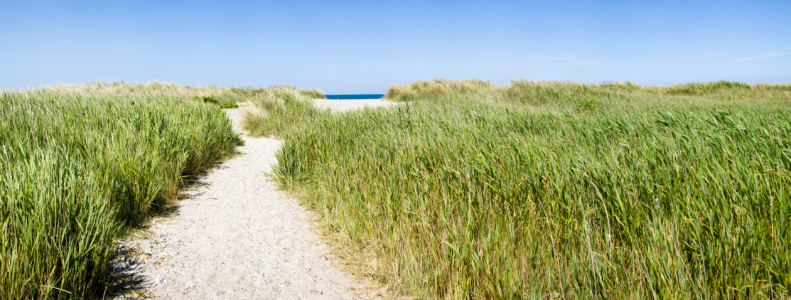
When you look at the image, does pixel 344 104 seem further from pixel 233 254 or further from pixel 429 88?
pixel 233 254

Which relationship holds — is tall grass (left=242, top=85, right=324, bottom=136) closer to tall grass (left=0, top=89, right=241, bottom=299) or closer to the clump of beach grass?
tall grass (left=0, top=89, right=241, bottom=299)

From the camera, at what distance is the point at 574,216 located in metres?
Answer: 2.55

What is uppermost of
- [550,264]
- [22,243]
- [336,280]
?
[22,243]

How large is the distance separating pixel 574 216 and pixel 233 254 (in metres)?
2.75

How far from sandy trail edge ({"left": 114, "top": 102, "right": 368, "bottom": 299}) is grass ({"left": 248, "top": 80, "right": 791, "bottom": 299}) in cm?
30

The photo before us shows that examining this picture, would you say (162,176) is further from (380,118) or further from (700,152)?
(700,152)

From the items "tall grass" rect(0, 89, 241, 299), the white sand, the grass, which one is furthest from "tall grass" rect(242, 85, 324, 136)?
the grass

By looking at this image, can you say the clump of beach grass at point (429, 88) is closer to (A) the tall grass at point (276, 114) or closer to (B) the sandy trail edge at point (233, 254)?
(A) the tall grass at point (276, 114)

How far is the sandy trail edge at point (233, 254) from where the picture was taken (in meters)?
2.84

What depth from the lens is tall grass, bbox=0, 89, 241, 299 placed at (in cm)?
219

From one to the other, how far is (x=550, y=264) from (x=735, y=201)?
1.06 metres

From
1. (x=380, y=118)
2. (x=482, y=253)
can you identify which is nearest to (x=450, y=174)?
(x=482, y=253)

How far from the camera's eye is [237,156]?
25.0 ft

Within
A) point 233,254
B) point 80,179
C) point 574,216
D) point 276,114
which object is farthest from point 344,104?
point 574,216
